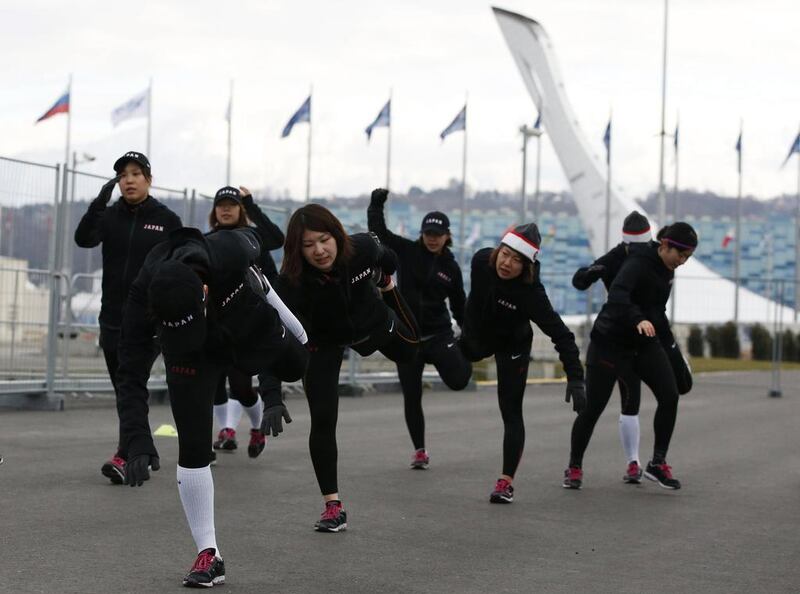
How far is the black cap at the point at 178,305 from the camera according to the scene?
505 cm

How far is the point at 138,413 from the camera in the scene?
5.76 m

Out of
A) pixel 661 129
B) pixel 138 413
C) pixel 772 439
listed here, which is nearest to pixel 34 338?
pixel 772 439

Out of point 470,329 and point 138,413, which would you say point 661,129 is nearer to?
point 470,329

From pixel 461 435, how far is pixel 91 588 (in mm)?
8213

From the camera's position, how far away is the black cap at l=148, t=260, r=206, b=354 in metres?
5.05

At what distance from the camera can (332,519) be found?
708cm

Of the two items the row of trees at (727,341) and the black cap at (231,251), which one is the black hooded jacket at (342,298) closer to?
the black cap at (231,251)

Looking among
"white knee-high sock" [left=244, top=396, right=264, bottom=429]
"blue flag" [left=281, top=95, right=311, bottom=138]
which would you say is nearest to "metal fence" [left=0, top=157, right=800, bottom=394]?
"white knee-high sock" [left=244, top=396, right=264, bottom=429]

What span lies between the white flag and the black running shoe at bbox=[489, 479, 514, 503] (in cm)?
3789

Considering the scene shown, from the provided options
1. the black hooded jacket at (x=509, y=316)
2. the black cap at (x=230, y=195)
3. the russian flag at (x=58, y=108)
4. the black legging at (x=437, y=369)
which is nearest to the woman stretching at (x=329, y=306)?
the black hooded jacket at (x=509, y=316)

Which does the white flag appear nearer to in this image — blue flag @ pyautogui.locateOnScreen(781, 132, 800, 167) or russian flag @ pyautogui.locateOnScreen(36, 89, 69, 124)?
russian flag @ pyautogui.locateOnScreen(36, 89, 69, 124)

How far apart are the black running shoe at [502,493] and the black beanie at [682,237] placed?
7.10 feet

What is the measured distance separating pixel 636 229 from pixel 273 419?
4.56 m

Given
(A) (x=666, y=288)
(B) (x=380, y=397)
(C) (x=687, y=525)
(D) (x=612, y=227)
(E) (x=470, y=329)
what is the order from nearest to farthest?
(C) (x=687, y=525) < (E) (x=470, y=329) < (A) (x=666, y=288) < (B) (x=380, y=397) < (D) (x=612, y=227)
